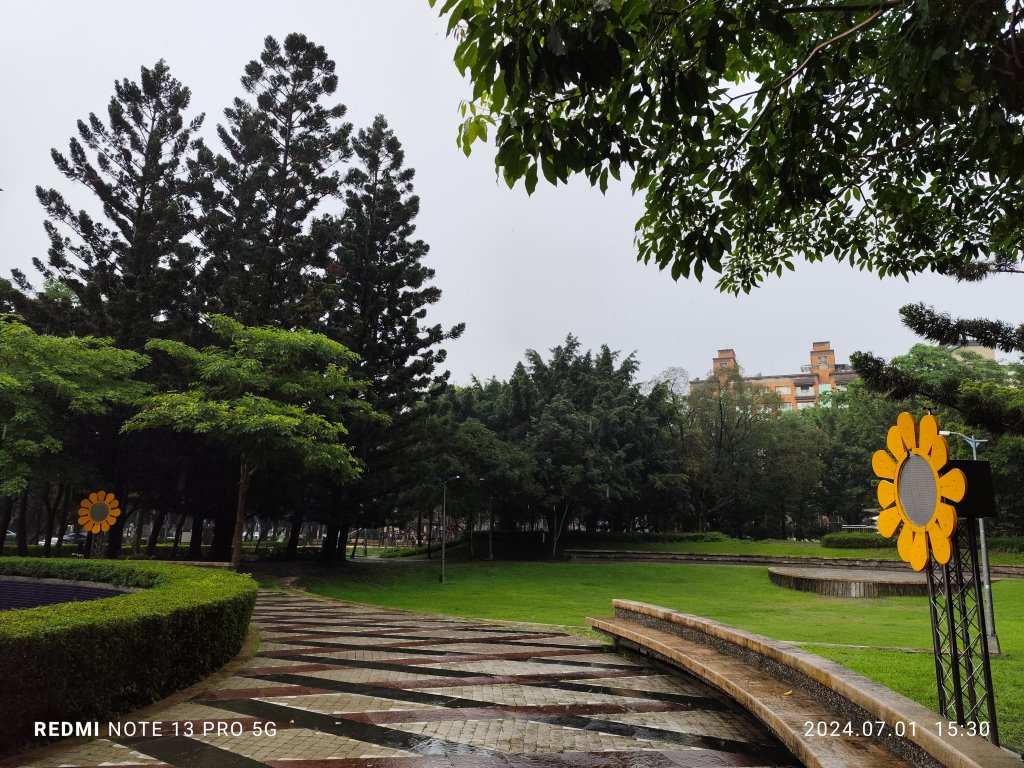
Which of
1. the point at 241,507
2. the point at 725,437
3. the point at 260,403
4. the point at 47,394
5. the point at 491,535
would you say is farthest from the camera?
the point at 725,437

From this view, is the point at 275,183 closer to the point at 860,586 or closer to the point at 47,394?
the point at 47,394

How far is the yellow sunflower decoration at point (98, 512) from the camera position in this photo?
17922 millimetres

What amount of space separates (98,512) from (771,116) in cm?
1952

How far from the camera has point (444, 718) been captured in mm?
5156

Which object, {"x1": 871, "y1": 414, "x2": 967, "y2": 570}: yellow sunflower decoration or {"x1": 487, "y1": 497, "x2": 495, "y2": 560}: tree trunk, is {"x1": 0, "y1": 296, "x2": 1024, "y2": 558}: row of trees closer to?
{"x1": 487, "y1": 497, "x2": 495, "y2": 560}: tree trunk

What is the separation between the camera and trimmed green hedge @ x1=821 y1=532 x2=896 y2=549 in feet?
114

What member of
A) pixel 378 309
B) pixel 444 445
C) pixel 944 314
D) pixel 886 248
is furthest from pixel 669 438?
pixel 886 248

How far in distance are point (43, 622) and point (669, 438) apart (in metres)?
40.3

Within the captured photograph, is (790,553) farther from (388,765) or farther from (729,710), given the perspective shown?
(388,765)

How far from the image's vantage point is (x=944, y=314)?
8.37 m

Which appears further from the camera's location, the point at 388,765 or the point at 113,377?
the point at 113,377

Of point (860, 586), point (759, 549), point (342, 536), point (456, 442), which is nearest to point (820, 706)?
point (860, 586)

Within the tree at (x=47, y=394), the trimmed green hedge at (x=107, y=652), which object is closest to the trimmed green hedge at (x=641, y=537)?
the tree at (x=47, y=394)

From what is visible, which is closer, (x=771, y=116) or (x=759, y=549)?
(x=771, y=116)
